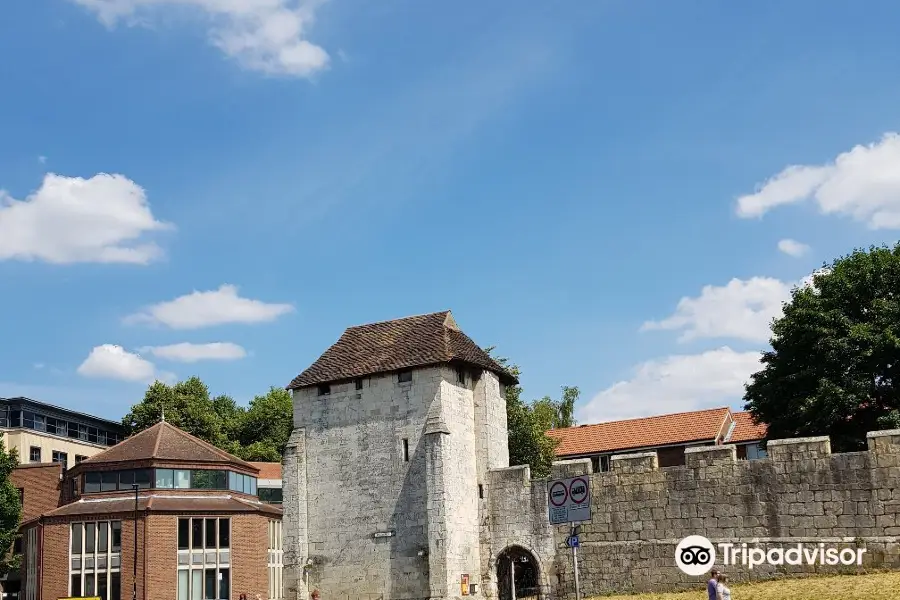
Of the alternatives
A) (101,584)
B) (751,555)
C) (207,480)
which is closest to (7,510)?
(101,584)

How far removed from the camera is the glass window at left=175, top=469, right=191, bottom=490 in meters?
51.8

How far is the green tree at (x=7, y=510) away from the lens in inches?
2234

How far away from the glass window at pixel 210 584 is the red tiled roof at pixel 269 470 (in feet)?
60.1

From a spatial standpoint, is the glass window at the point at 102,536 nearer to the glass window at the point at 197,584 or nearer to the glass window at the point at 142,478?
the glass window at the point at 142,478

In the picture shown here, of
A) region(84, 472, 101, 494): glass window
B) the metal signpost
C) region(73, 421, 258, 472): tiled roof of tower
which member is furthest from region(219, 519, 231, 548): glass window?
the metal signpost

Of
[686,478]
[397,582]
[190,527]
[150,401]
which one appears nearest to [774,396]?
[686,478]

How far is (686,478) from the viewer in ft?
109

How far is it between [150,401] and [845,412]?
189 ft

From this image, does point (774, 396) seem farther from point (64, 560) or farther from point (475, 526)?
point (64, 560)

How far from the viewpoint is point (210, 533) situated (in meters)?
50.7

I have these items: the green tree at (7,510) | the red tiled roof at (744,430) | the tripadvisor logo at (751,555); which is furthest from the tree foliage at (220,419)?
the tripadvisor logo at (751,555)

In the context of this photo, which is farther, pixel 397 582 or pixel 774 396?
pixel 774 396

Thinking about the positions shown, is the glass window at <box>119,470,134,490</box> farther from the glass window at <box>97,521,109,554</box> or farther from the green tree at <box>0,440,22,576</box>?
the green tree at <box>0,440,22,576</box>

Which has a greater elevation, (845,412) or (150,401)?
(150,401)
